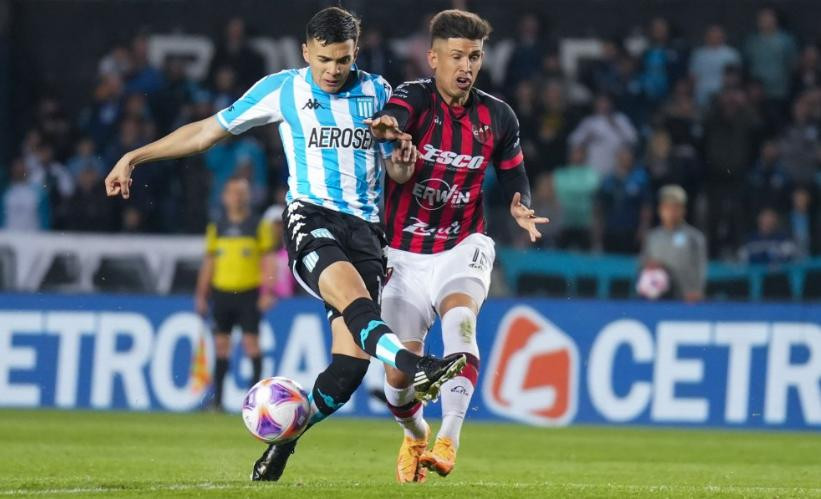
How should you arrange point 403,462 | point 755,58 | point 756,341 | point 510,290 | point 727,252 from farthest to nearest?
1. point 755,58
2. point 727,252
3. point 510,290
4. point 756,341
5. point 403,462

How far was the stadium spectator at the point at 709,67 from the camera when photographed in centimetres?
1822

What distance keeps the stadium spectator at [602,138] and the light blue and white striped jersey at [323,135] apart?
9.51 meters

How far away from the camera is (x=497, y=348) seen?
14453mm

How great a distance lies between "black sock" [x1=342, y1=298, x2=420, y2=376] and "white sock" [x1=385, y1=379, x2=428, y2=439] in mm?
810

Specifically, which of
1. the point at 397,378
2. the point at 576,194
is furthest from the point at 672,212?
the point at 397,378

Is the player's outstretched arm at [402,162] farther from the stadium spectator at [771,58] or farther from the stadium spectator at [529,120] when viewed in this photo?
the stadium spectator at [771,58]

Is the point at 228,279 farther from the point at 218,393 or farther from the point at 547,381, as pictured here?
the point at 547,381

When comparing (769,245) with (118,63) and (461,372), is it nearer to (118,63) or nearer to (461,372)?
(118,63)

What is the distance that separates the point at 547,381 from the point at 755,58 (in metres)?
6.04

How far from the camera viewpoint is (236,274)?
14.8 m

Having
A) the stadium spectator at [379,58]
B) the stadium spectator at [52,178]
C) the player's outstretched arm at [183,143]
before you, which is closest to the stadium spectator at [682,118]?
the stadium spectator at [379,58]

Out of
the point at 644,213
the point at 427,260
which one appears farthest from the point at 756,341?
the point at 427,260

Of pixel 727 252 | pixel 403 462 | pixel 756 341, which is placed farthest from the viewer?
pixel 727 252

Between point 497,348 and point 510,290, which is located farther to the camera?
point 510,290
